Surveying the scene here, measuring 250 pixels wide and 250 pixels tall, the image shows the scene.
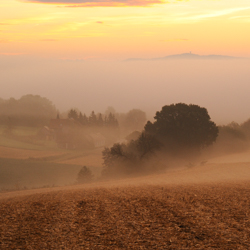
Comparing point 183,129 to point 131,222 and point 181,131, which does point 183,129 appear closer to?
point 181,131

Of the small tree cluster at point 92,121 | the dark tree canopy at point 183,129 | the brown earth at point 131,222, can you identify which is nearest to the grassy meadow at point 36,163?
the dark tree canopy at point 183,129

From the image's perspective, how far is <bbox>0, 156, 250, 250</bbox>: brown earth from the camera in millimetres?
10203

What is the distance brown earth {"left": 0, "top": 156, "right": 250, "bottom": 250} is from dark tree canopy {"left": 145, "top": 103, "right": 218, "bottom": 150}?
42.2 m

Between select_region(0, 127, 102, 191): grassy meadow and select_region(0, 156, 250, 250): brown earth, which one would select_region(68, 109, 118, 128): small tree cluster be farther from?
select_region(0, 156, 250, 250): brown earth

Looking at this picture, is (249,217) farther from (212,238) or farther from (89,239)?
(89,239)

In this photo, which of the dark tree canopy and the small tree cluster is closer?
the dark tree canopy

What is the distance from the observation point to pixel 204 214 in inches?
504

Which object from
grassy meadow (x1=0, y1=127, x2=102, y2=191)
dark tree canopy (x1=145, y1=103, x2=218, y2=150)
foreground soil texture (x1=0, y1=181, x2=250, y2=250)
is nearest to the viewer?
foreground soil texture (x1=0, y1=181, x2=250, y2=250)

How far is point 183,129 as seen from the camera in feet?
193

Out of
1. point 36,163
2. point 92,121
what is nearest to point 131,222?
point 36,163

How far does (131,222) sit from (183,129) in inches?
1891

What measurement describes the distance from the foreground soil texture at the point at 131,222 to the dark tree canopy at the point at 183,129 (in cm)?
4222

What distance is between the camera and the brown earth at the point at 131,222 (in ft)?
33.5

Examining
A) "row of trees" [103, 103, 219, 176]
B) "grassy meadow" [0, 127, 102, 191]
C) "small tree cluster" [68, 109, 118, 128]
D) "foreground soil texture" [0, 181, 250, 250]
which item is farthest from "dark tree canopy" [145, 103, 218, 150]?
"small tree cluster" [68, 109, 118, 128]
